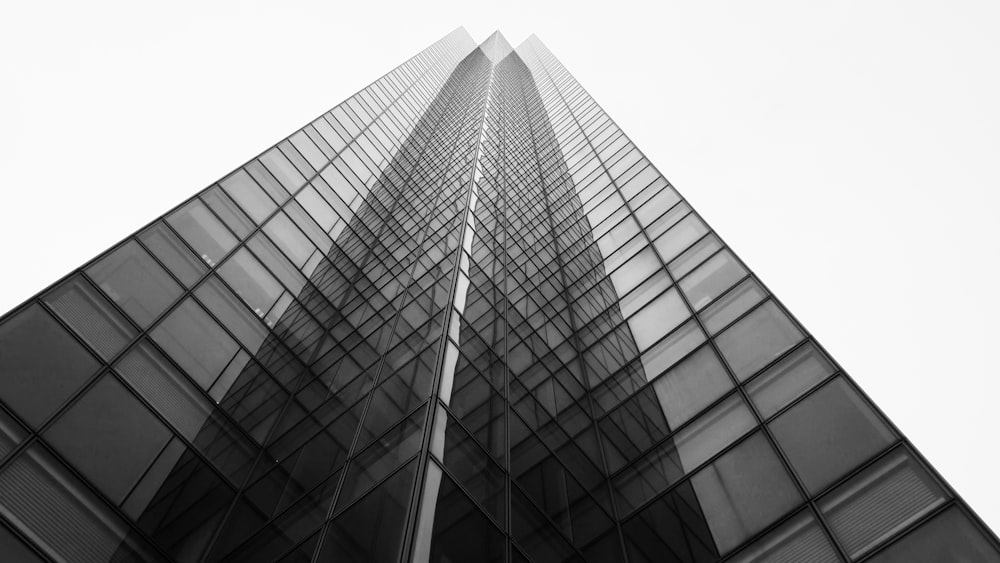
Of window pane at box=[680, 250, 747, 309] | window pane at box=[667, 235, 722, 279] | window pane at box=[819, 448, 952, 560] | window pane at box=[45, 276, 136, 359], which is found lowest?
window pane at box=[819, 448, 952, 560]

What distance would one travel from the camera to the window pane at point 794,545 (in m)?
10.8

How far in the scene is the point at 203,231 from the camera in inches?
683

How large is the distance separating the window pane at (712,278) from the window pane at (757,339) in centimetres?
179

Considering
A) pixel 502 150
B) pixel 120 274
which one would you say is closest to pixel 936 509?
pixel 120 274

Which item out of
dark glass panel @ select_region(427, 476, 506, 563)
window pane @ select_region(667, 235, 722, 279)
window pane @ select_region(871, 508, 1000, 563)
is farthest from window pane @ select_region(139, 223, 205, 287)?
window pane @ select_region(871, 508, 1000, 563)

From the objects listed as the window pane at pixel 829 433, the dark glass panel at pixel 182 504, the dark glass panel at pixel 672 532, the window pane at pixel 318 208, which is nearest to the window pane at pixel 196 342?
the dark glass panel at pixel 182 504

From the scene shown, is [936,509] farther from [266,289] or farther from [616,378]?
[266,289]

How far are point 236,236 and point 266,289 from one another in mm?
1804

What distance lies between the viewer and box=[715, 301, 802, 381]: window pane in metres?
15.0

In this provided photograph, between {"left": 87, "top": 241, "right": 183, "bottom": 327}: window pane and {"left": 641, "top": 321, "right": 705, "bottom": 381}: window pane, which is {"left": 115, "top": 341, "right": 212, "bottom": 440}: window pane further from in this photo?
{"left": 641, "top": 321, "right": 705, "bottom": 381}: window pane

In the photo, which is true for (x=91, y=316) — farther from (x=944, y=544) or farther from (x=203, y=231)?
(x=944, y=544)

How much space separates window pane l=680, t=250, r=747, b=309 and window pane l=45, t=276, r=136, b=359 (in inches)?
560

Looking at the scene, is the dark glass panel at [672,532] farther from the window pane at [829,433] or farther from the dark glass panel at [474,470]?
the dark glass panel at [474,470]

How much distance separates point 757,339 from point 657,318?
386 centimetres
